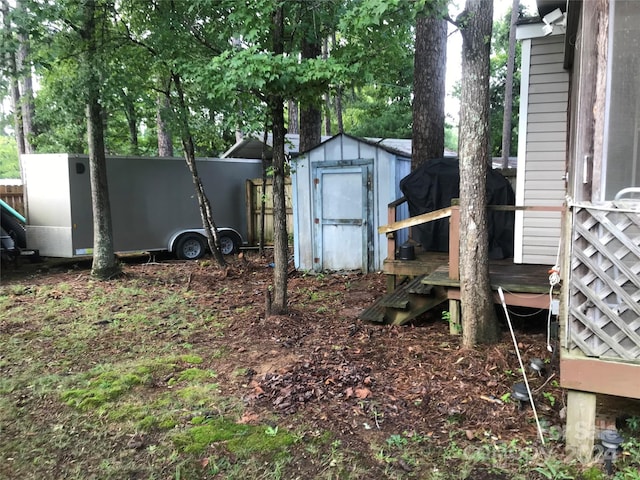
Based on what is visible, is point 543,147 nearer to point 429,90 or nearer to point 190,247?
point 429,90

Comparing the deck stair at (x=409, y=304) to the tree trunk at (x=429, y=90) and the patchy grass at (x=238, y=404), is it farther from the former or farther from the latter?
the tree trunk at (x=429, y=90)

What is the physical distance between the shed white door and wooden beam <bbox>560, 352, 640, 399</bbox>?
18.7 ft

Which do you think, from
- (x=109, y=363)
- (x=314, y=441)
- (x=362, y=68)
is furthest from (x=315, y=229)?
(x=314, y=441)

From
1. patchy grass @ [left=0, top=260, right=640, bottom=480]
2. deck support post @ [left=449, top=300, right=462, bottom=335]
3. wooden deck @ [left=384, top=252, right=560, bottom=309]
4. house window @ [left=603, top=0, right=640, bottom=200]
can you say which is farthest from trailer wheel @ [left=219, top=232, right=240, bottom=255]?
house window @ [left=603, top=0, right=640, bottom=200]

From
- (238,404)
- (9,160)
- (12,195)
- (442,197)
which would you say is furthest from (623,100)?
(9,160)

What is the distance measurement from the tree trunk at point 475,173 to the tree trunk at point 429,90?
4.28 m

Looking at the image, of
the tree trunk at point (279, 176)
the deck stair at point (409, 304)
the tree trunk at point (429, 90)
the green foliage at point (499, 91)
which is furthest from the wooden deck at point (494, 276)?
the green foliage at point (499, 91)

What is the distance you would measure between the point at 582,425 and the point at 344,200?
6.09 metres

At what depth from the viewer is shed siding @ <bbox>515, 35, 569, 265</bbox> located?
5555mm

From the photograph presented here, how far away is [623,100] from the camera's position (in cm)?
271

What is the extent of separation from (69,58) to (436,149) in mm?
5944

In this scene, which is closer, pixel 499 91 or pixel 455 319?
pixel 455 319

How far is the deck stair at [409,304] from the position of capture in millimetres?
5297

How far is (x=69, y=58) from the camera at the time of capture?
24.3ft
